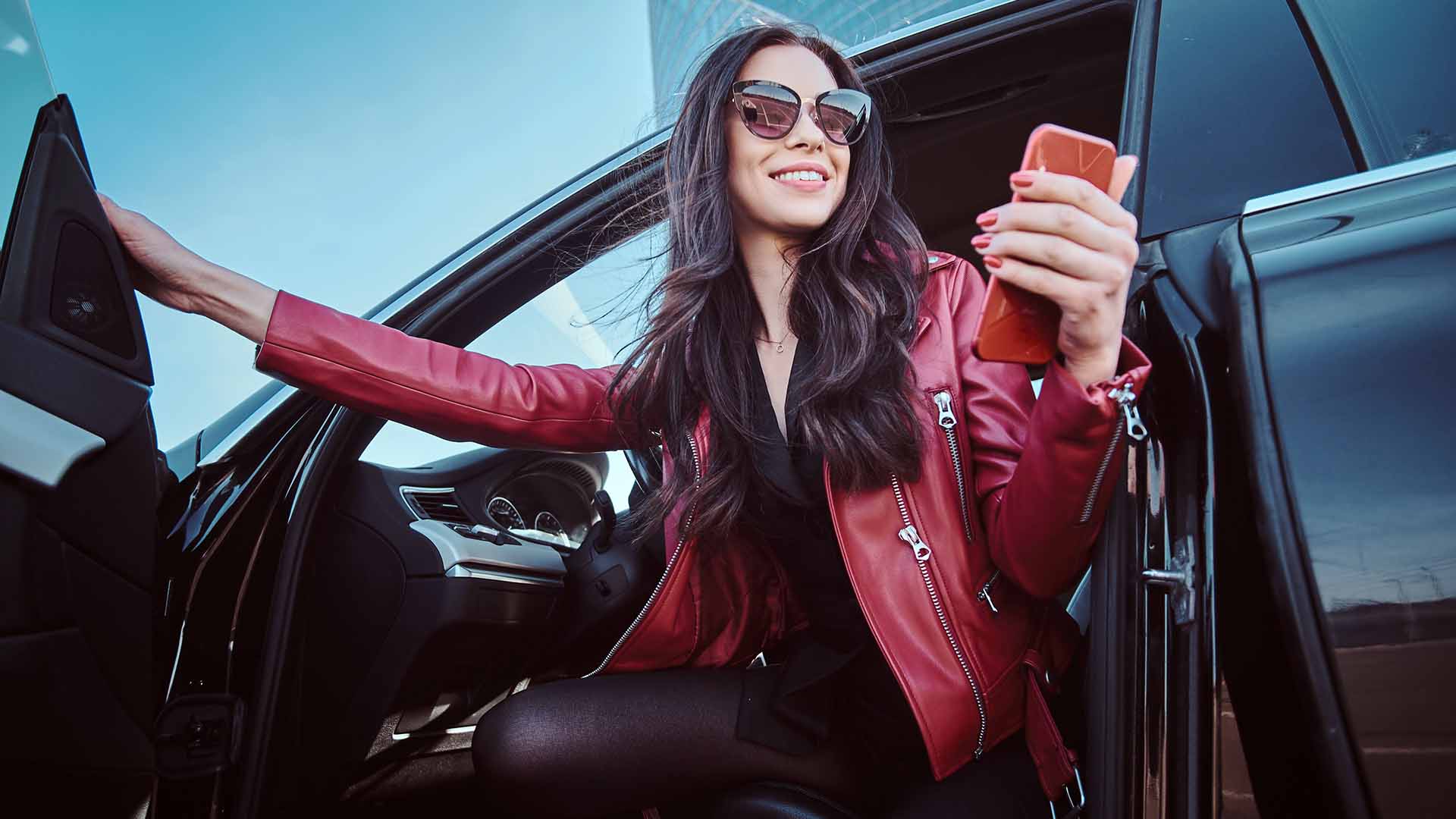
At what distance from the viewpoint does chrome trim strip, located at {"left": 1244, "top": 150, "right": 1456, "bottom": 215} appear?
81 centimetres

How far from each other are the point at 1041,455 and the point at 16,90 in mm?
1382

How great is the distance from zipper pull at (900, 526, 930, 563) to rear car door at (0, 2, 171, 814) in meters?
1.11

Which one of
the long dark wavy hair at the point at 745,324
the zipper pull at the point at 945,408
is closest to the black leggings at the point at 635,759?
the long dark wavy hair at the point at 745,324

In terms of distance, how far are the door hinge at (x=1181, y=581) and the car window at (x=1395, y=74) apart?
Answer: 49 centimetres

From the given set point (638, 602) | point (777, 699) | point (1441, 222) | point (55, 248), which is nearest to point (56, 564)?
point (55, 248)

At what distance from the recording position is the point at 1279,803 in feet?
2.28

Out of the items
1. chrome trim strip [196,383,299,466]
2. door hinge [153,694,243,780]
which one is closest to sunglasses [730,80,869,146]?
chrome trim strip [196,383,299,466]

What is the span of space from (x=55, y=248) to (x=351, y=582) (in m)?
0.79

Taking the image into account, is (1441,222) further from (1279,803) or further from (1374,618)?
(1279,803)

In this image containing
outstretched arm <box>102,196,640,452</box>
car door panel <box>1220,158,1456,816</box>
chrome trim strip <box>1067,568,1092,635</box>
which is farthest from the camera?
chrome trim strip <box>1067,568,1092,635</box>

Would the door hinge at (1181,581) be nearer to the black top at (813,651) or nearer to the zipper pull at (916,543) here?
the zipper pull at (916,543)

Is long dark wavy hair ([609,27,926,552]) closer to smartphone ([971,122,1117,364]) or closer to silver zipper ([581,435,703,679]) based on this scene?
silver zipper ([581,435,703,679])

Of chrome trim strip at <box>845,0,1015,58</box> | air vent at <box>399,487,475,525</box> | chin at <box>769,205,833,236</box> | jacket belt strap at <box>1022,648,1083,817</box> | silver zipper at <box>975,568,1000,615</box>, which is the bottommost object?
jacket belt strap at <box>1022,648,1083,817</box>

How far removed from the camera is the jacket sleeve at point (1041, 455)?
95 centimetres
